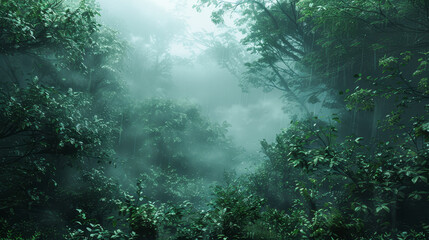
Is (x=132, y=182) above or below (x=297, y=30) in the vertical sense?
below

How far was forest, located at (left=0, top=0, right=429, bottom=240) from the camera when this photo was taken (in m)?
3.77

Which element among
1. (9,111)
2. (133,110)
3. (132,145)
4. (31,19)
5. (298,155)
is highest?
(133,110)

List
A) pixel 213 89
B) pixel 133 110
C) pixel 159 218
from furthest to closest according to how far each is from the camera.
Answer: pixel 213 89
pixel 133 110
pixel 159 218

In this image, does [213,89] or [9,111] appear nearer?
[9,111]

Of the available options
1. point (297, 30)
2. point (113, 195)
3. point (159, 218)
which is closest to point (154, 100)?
point (113, 195)

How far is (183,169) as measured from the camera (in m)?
16.5

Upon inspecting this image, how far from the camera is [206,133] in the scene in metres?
18.2

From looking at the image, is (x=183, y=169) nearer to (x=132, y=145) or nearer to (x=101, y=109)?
(x=132, y=145)

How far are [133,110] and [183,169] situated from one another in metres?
5.45

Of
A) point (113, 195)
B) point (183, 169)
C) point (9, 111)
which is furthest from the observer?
point (183, 169)

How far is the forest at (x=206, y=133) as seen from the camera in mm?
3770

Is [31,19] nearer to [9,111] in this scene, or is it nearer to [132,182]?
[9,111]

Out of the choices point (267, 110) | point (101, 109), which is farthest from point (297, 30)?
point (267, 110)

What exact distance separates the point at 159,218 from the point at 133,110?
13016mm
